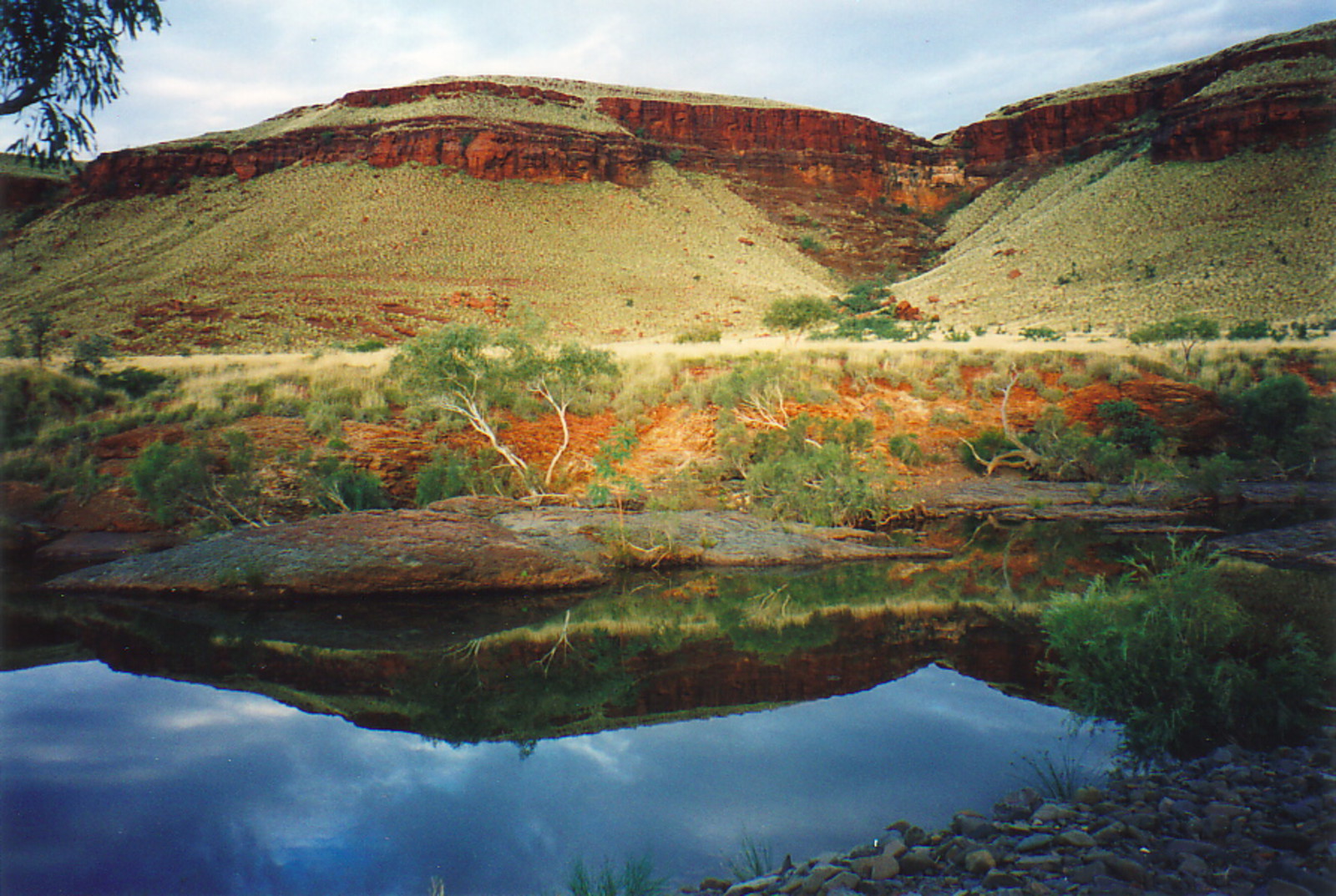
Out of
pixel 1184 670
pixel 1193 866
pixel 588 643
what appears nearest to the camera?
pixel 1193 866

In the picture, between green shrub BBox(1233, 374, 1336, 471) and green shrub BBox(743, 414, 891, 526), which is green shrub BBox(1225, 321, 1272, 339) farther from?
green shrub BBox(743, 414, 891, 526)

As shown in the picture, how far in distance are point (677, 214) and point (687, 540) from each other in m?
59.3

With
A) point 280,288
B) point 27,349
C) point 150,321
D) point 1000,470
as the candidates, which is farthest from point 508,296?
point 1000,470

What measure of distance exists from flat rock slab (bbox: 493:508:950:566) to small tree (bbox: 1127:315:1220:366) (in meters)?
17.7

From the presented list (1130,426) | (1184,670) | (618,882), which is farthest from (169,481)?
(1130,426)

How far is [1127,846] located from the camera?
144 inches

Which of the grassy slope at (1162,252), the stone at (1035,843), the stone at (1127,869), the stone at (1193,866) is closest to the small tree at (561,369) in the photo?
the stone at (1035,843)

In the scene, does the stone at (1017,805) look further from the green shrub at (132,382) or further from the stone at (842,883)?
the green shrub at (132,382)

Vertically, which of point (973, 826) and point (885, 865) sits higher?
point (885, 865)

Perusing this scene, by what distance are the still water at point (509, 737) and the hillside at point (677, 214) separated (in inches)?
1331

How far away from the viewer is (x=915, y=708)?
642 centimetres

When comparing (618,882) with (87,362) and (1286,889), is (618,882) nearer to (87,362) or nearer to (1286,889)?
(1286,889)

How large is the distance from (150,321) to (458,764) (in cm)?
4312

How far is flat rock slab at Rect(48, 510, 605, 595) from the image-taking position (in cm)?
996
